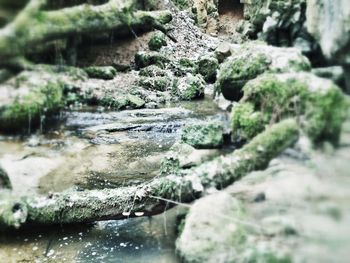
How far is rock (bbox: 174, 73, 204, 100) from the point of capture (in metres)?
8.47

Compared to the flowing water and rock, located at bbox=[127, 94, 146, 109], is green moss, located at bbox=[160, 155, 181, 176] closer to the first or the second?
the flowing water

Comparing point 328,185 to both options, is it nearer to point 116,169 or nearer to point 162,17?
point 116,169

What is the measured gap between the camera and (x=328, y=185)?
2.99m

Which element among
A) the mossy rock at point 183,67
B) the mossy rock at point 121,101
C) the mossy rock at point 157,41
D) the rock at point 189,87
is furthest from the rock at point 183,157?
the mossy rock at point 183,67

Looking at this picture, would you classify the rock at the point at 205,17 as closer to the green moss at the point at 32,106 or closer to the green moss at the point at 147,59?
the green moss at the point at 147,59

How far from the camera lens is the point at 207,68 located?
9.22 m

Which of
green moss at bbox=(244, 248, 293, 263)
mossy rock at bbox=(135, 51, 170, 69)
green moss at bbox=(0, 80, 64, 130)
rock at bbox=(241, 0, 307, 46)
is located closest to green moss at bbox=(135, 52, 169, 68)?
mossy rock at bbox=(135, 51, 170, 69)

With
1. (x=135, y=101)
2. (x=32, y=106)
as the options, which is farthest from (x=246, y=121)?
(x=135, y=101)

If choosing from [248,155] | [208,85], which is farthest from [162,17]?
[248,155]

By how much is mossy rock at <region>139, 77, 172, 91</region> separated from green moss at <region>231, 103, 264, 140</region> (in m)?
3.29

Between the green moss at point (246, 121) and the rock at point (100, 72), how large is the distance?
1.60 m

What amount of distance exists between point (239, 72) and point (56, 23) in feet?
6.69

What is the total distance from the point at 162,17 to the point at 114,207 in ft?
15.3

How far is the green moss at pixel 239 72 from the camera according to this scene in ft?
14.2
